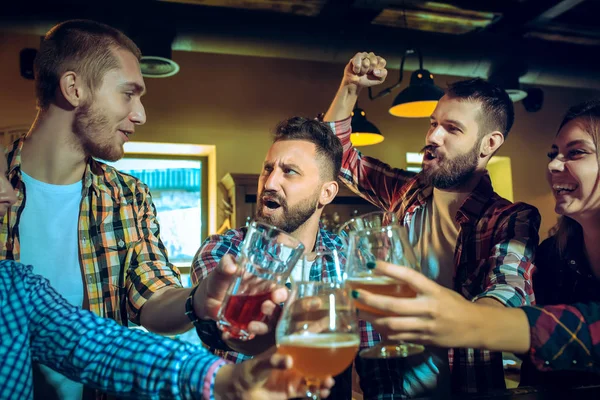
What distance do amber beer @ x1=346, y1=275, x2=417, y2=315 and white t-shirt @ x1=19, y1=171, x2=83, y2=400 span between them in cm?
100

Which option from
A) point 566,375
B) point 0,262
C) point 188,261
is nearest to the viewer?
point 0,262

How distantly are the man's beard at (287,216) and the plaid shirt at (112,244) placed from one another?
0.43 meters

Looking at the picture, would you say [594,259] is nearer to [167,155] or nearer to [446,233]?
[446,233]

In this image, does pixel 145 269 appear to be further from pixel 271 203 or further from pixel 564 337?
pixel 564 337

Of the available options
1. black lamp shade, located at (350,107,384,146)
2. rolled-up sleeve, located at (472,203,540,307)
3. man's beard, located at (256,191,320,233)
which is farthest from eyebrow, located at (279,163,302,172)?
black lamp shade, located at (350,107,384,146)

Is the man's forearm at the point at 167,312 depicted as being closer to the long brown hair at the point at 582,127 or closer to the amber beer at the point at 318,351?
the amber beer at the point at 318,351

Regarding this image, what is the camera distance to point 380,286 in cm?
96

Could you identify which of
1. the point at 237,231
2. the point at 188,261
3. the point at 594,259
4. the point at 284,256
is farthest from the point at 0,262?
the point at 188,261

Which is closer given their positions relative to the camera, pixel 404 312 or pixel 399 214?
pixel 404 312

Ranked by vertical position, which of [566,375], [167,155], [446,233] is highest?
[167,155]

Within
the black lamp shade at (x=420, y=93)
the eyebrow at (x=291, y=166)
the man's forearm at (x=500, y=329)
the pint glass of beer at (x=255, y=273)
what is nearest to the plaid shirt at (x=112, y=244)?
the eyebrow at (x=291, y=166)

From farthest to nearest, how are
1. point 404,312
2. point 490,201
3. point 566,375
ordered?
point 490,201 < point 566,375 < point 404,312

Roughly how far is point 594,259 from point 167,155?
14.1 ft

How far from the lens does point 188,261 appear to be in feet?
16.4
